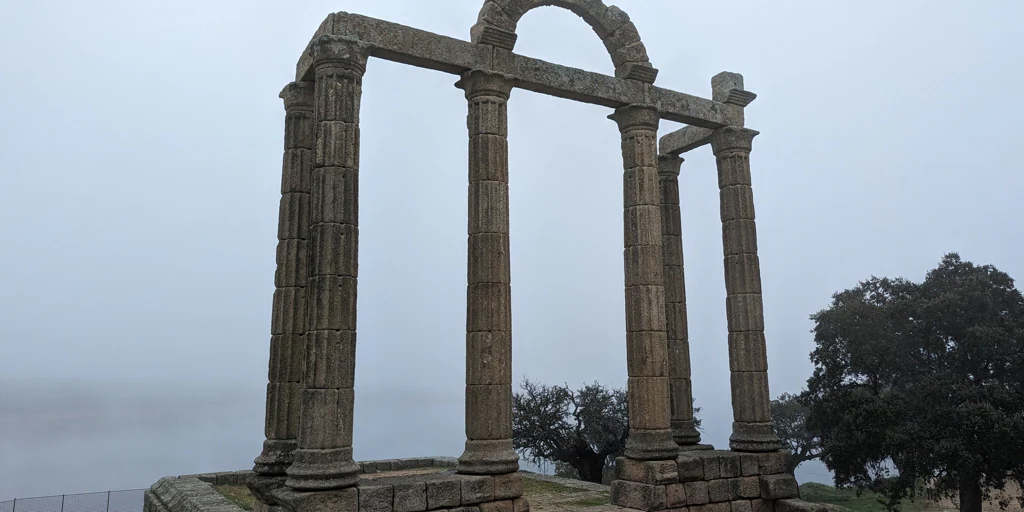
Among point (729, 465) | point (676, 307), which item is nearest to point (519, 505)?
point (729, 465)


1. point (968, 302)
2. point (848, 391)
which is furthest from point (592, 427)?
point (968, 302)

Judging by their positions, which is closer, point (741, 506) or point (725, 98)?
point (741, 506)

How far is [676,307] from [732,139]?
4.66m

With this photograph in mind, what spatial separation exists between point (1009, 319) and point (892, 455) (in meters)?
7.29

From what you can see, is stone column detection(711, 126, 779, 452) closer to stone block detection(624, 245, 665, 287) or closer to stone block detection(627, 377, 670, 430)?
stone block detection(627, 377, 670, 430)

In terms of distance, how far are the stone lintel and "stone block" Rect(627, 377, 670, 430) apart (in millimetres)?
6428

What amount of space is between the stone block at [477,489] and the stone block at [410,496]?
786 millimetres

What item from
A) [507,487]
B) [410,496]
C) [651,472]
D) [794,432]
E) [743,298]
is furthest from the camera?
[794,432]

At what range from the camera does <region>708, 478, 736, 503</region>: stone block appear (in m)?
15.4

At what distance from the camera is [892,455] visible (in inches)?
1090

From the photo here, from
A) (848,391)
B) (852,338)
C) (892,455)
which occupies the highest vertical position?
(852,338)

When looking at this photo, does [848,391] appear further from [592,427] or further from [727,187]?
[727,187]

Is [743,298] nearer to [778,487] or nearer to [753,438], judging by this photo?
[753,438]

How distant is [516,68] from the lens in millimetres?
14750
